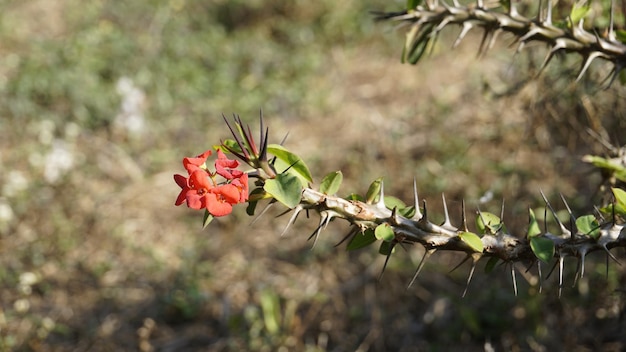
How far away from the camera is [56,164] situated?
4211 mm

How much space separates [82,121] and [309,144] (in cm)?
168

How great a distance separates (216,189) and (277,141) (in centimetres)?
332

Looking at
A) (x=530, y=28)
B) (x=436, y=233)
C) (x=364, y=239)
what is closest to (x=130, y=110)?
(x=530, y=28)

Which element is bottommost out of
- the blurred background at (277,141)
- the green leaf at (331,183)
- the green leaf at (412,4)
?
the blurred background at (277,141)

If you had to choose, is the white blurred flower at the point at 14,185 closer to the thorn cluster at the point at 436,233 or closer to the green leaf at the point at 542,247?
the thorn cluster at the point at 436,233

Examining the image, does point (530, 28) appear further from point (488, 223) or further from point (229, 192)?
point (229, 192)

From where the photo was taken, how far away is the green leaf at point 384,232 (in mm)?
1538

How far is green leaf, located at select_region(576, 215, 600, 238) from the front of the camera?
1.67 metres

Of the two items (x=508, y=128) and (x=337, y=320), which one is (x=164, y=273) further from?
(x=508, y=128)

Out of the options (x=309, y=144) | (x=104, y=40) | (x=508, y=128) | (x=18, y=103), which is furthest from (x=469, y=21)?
(x=104, y=40)

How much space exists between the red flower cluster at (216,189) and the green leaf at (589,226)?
898 mm

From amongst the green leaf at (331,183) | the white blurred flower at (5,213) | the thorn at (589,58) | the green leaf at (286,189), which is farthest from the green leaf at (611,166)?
the white blurred flower at (5,213)

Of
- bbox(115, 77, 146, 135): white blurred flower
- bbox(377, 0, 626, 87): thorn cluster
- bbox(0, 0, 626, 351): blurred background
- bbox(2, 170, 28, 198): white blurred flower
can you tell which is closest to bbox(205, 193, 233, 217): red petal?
bbox(377, 0, 626, 87): thorn cluster

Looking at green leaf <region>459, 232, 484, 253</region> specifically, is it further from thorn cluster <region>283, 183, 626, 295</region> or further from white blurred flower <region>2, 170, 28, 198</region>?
white blurred flower <region>2, 170, 28, 198</region>
